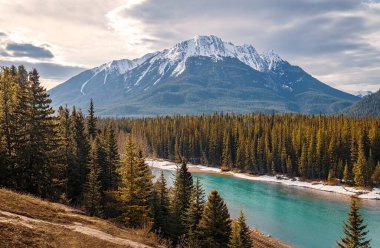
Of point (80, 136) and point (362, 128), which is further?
point (362, 128)

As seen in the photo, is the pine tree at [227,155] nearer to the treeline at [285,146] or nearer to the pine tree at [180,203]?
the treeline at [285,146]

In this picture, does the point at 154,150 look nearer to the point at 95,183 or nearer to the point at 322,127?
the point at 322,127

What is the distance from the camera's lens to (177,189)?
44.8m

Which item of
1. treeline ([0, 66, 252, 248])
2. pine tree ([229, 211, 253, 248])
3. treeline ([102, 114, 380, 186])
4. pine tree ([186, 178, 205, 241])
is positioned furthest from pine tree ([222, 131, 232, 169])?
pine tree ([229, 211, 253, 248])

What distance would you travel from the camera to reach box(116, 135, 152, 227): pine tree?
38.2 metres

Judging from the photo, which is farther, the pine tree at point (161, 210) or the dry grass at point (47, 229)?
the pine tree at point (161, 210)

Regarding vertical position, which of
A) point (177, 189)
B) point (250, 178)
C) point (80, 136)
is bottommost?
point (250, 178)

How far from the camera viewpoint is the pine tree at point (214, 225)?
35.4m

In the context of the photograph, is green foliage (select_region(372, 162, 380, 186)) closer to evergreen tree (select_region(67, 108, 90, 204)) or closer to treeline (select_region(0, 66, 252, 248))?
treeline (select_region(0, 66, 252, 248))

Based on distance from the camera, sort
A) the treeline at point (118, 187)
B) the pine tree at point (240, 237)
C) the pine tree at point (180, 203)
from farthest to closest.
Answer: the pine tree at point (180, 203) → the treeline at point (118, 187) → the pine tree at point (240, 237)

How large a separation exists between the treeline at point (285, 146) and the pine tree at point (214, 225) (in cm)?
4985

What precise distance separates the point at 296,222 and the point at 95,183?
40820mm

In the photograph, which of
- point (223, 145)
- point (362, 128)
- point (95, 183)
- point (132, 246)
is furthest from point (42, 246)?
point (223, 145)

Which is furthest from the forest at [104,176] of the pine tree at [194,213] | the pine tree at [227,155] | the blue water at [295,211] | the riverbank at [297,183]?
the pine tree at [227,155]
